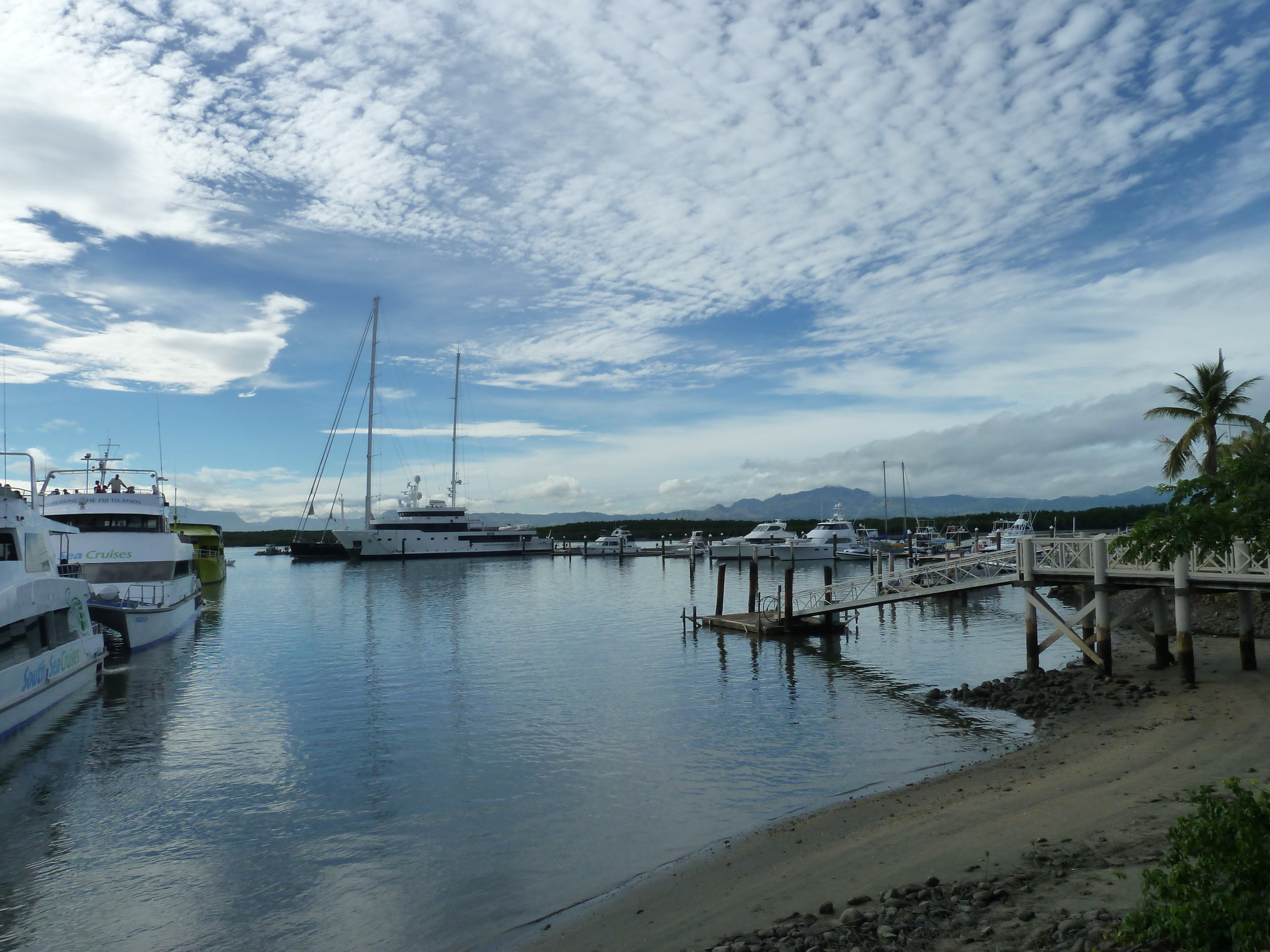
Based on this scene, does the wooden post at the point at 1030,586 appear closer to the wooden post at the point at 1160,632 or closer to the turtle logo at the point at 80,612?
the wooden post at the point at 1160,632

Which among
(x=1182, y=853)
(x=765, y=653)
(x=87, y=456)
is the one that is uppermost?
(x=87, y=456)

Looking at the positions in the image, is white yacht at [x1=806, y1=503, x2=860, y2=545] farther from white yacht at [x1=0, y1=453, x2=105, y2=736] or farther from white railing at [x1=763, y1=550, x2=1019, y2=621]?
white yacht at [x1=0, y1=453, x2=105, y2=736]

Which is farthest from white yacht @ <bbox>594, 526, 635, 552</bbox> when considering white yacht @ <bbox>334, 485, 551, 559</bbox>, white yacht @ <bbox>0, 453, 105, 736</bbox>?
white yacht @ <bbox>0, 453, 105, 736</bbox>

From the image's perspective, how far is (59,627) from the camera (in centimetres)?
2184

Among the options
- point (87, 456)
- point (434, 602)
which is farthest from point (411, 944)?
point (434, 602)

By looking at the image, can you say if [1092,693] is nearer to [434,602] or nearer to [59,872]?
[59,872]

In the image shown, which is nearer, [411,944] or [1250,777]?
[411,944]

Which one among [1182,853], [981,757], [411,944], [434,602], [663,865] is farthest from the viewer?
[434,602]

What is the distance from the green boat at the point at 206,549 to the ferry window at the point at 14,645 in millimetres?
51087

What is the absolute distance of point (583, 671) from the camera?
26953 mm

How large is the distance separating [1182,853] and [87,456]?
4323 centimetres

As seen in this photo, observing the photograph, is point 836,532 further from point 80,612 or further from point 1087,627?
point 80,612

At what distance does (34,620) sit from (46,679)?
1.64 meters

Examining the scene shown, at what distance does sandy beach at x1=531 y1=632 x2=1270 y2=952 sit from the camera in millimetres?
8930
